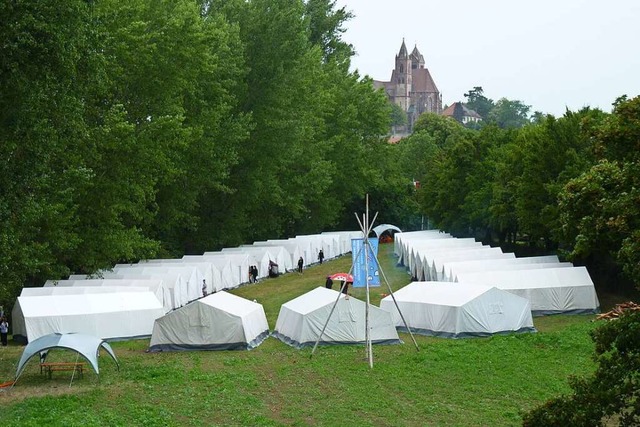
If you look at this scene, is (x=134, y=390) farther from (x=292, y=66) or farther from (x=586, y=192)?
(x=292, y=66)

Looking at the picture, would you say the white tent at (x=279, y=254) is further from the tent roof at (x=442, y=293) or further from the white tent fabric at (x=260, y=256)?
the tent roof at (x=442, y=293)

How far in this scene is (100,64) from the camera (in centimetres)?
2592

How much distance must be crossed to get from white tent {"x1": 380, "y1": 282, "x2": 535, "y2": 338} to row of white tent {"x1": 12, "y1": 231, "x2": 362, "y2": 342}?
392 inches

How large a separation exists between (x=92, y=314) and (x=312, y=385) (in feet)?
36.5

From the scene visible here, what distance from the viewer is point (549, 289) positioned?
3672cm

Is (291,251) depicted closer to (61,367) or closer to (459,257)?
(459,257)

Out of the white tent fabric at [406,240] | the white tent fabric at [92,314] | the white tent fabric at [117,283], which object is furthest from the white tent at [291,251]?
the white tent fabric at [92,314]

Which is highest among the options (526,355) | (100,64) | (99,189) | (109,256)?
(100,64)

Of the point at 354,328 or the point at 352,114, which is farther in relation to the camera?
the point at 352,114

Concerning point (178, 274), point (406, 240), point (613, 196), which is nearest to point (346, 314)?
point (178, 274)

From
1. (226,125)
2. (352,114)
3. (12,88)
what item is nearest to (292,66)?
(226,125)

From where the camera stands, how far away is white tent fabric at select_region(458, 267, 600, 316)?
120ft

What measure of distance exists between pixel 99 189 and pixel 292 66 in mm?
23248

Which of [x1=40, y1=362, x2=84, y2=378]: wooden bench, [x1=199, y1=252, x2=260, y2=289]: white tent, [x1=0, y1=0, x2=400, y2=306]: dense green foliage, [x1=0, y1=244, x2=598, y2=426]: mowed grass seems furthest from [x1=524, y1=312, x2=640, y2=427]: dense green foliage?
[x1=199, y1=252, x2=260, y2=289]: white tent
